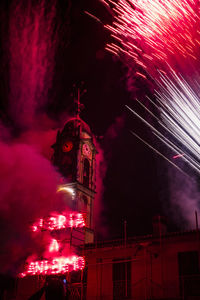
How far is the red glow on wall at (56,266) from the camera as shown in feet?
71.7

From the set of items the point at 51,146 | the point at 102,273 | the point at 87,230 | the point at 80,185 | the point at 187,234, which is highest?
the point at 51,146

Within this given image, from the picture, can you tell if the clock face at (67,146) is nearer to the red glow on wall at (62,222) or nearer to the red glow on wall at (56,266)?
the red glow on wall at (62,222)

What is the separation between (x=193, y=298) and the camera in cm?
1802

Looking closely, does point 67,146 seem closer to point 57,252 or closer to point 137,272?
point 57,252

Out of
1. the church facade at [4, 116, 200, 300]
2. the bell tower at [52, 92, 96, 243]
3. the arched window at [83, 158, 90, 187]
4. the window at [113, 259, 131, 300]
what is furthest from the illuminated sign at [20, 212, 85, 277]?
the arched window at [83, 158, 90, 187]

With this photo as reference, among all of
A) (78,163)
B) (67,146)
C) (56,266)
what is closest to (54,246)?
(56,266)

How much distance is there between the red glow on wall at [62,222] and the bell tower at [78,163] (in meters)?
19.6

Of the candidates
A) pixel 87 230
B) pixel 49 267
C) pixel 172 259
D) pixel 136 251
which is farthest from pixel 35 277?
pixel 87 230

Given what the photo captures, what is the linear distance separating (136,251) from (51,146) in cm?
3046

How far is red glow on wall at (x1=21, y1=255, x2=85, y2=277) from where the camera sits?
71.7ft

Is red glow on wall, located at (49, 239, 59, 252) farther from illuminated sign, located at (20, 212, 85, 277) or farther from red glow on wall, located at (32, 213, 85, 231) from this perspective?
red glow on wall, located at (32, 213, 85, 231)

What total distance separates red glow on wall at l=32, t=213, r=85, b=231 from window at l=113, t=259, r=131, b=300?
3929 mm

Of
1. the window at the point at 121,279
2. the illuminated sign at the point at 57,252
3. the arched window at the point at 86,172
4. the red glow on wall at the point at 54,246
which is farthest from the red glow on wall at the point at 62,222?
the arched window at the point at 86,172

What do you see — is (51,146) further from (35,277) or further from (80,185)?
(35,277)
